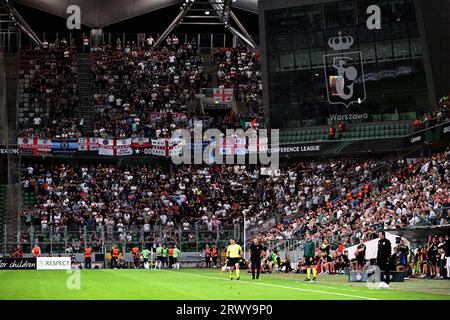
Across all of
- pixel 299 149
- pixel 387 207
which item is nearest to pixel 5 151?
pixel 299 149

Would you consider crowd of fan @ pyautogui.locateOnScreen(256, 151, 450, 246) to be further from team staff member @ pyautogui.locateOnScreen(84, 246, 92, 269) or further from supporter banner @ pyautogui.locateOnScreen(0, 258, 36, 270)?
supporter banner @ pyautogui.locateOnScreen(0, 258, 36, 270)

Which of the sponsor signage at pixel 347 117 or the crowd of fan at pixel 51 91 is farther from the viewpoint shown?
the crowd of fan at pixel 51 91

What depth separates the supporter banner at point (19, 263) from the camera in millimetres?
47406

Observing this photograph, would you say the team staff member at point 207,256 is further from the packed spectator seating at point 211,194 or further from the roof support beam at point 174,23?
the roof support beam at point 174,23

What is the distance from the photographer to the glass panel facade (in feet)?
192

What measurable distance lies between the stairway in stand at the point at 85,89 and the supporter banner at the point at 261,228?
58.3 feet

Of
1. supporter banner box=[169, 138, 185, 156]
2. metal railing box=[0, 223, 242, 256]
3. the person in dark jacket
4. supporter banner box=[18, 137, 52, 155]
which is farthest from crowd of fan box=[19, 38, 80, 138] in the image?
the person in dark jacket

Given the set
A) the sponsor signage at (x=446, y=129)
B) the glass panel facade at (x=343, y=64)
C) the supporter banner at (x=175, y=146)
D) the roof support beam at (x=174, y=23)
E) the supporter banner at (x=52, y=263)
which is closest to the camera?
the sponsor signage at (x=446, y=129)

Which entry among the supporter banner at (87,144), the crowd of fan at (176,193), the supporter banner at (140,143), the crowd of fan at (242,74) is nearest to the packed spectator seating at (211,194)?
the crowd of fan at (176,193)

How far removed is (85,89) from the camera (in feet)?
226

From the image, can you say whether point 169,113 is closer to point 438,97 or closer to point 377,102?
point 377,102

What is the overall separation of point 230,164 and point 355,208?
17161mm

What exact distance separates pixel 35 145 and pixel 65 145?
7.54 feet

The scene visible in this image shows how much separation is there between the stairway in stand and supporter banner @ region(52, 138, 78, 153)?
9.56ft
